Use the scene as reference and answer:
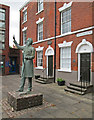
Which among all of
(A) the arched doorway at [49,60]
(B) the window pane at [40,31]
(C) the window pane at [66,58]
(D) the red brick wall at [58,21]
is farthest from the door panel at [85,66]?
(B) the window pane at [40,31]

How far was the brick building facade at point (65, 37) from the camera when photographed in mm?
7597

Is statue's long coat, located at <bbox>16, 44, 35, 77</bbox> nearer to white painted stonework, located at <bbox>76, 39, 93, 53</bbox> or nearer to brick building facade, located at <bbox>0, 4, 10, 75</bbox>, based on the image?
white painted stonework, located at <bbox>76, 39, 93, 53</bbox>

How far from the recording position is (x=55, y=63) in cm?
1019

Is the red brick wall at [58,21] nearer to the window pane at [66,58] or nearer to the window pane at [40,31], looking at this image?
the window pane at [66,58]

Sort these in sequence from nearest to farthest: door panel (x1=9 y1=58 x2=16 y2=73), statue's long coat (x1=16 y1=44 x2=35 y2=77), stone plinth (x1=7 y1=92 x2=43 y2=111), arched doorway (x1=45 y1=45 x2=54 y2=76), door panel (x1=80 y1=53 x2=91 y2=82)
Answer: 1. stone plinth (x1=7 y1=92 x2=43 y2=111)
2. statue's long coat (x1=16 y1=44 x2=35 y2=77)
3. door panel (x1=80 y1=53 x2=91 y2=82)
4. arched doorway (x1=45 y1=45 x2=54 y2=76)
5. door panel (x1=9 y1=58 x2=16 y2=73)

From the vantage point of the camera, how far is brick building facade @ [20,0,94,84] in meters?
7.60

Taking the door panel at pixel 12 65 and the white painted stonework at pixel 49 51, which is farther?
the door panel at pixel 12 65

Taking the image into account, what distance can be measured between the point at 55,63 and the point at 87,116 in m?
6.64

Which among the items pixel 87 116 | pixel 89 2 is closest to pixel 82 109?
pixel 87 116

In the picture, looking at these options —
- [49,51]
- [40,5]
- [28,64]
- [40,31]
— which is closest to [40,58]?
[49,51]

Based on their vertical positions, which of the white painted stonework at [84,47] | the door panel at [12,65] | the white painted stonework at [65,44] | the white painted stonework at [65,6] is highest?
the white painted stonework at [65,6]

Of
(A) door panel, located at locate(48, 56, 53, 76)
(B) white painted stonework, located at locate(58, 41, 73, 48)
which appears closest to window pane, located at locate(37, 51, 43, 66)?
(A) door panel, located at locate(48, 56, 53, 76)

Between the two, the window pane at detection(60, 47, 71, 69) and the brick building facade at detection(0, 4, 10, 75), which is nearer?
the window pane at detection(60, 47, 71, 69)

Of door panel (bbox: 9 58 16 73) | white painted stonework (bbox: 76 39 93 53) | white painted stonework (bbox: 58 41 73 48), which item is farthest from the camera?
door panel (bbox: 9 58 16 73)
